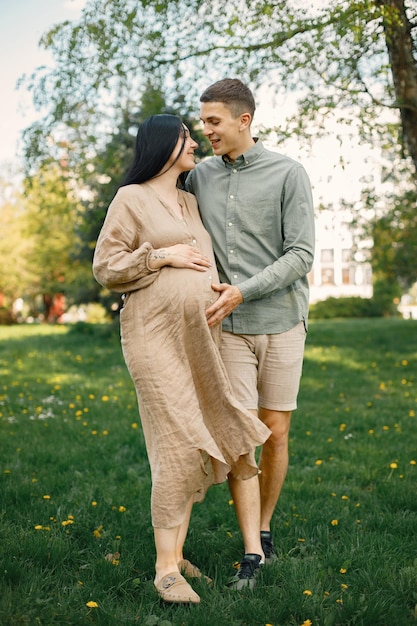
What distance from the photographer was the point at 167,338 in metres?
3.48

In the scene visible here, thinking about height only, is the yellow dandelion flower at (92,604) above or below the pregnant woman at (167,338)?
below

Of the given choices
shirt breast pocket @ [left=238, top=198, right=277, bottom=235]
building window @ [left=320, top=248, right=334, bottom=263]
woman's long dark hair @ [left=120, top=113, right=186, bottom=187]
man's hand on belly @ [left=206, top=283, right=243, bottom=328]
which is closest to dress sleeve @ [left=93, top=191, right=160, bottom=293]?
woman's long dark hair @ [left=120, top=113, right=186, bottom=187]

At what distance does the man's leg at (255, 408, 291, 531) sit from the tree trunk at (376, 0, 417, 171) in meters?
4.81

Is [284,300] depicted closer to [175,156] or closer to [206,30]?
[175,156]

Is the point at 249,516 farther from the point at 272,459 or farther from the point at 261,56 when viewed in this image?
the point at 261,56

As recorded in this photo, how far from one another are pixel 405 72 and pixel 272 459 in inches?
221

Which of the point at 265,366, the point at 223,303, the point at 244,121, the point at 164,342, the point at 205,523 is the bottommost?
the point at 205,523

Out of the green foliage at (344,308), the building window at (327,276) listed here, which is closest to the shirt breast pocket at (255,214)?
the green foliage at (344,308)

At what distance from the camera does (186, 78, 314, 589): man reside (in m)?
3.76

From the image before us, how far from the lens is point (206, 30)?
8.55 meters

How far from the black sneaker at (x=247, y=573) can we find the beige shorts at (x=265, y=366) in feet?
2.47

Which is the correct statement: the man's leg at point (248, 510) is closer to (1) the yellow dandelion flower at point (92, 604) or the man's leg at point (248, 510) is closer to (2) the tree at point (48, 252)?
(1) the yellow dandelion flower at point (92, 604)

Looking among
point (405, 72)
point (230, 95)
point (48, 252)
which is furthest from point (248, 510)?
point (48, 252)

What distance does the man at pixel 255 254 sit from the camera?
3.76m
